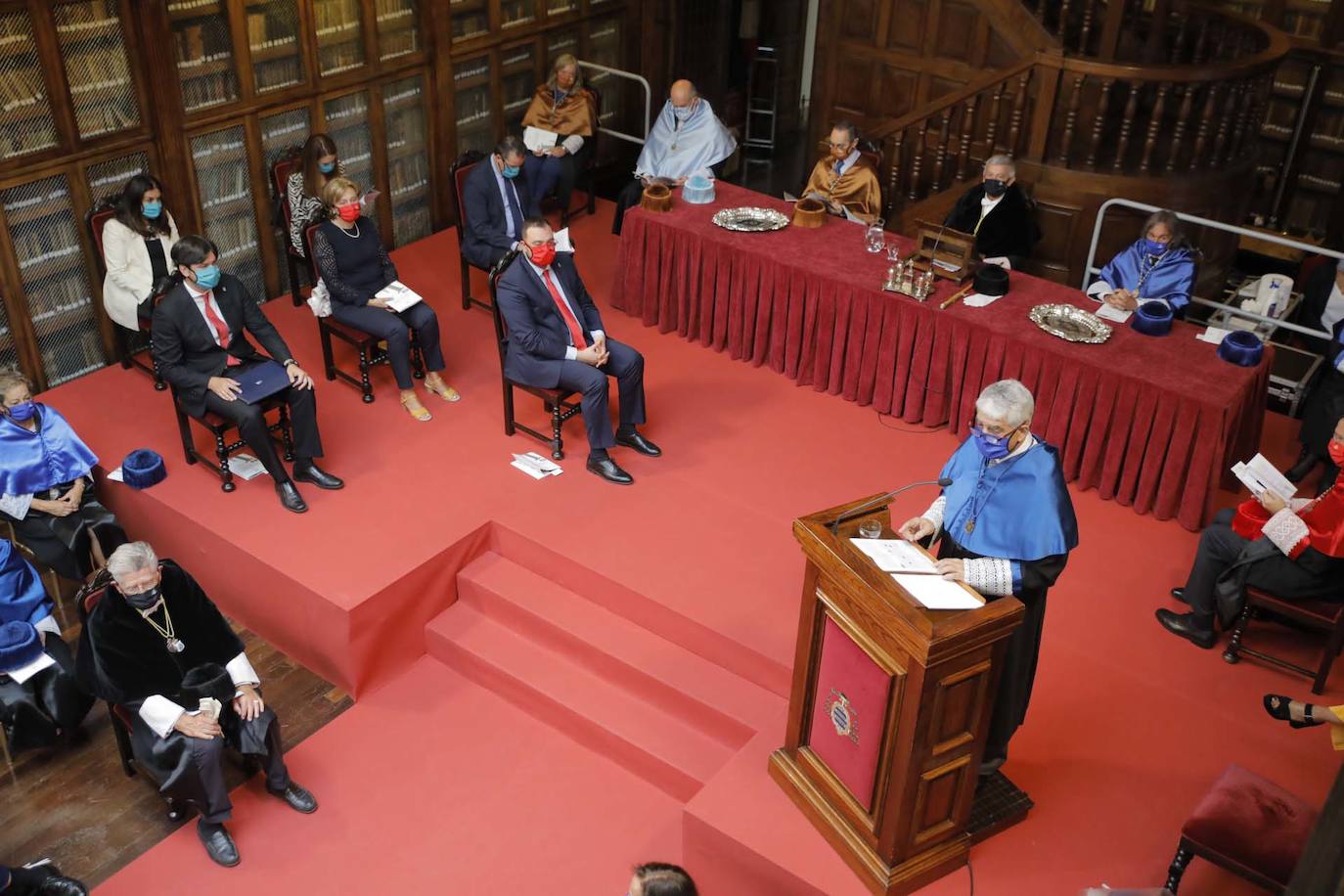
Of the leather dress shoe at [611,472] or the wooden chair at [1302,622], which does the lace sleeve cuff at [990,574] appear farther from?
the leather dress shoe at [611,472]

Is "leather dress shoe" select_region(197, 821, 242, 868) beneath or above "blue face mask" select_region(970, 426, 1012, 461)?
beneath

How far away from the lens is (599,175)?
30.5 feet

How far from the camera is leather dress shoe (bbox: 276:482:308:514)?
18.2 ft

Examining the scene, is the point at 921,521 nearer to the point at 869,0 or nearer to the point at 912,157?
the point at 912,157

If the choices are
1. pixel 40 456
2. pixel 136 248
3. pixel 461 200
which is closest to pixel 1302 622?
pixel 461 200

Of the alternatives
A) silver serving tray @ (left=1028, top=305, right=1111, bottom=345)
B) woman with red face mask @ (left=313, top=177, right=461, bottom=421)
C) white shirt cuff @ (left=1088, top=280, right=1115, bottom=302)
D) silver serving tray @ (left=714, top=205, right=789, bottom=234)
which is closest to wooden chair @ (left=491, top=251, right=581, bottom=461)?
woman with red face mask @ (left=313, top=177, right=461, bottom=421)

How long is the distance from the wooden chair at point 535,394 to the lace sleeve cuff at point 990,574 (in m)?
2.69

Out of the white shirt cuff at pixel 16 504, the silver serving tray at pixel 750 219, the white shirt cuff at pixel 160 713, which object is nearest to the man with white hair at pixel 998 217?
the silver serving tray at pixel 750 219

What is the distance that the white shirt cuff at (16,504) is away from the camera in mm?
5117

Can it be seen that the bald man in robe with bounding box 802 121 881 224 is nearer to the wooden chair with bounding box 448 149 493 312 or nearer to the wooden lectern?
the wooden chair with bounding box 448 149 493 312

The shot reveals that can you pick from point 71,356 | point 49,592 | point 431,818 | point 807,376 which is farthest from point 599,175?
point 431,818

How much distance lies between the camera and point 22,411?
16.6 feet

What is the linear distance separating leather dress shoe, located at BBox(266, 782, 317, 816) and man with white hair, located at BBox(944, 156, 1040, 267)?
441cm

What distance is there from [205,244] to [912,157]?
4788mm
